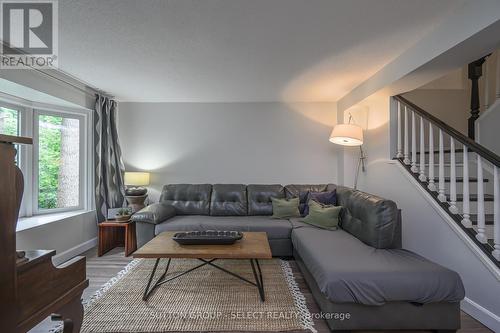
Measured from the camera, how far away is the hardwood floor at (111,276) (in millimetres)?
1844

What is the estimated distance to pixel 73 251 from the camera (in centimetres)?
319

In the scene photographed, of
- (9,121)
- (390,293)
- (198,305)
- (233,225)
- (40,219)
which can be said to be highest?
(9,121)

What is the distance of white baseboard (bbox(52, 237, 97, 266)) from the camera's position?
2945 mm

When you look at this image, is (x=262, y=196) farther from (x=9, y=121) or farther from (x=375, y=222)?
(x=9, y=121)

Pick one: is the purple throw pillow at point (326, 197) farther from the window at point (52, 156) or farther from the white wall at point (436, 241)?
the window at point (52, 156)

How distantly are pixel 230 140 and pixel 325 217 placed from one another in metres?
2.07

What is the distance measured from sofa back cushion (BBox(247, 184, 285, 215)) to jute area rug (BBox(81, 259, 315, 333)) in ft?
3.69

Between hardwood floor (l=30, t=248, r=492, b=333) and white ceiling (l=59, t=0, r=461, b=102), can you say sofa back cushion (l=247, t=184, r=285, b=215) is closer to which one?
hardwood floor (l=30, t=248, r=492, b=333)

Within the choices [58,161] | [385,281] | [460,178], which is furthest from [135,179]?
[460,178]

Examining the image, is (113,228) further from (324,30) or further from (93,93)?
(324,30)

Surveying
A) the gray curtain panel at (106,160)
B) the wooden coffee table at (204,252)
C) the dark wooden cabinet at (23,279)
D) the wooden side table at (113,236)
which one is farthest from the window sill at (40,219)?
the dark wooden cabinet at (23,279)

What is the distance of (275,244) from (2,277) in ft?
8.76

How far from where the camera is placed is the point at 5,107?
2789 millimetres

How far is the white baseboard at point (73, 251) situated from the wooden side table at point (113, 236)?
33 centimetres
